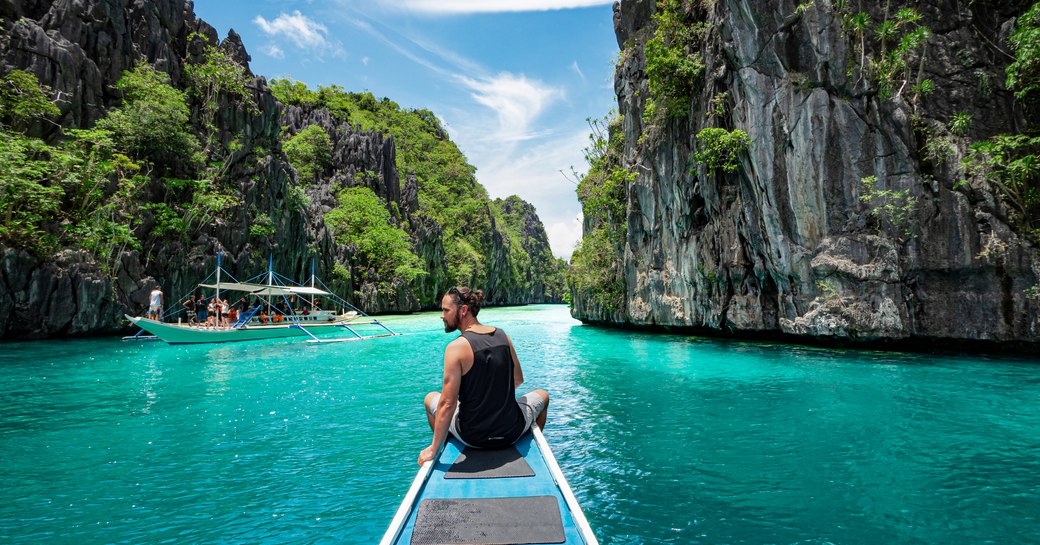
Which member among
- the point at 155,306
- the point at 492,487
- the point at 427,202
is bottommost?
the point at 492,487

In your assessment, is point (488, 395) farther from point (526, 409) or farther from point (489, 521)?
point (489, 521)

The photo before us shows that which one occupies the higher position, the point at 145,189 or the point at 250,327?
the point at 145,189

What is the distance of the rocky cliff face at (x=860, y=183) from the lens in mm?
14672

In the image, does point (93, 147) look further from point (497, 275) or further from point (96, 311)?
point (497, 275)

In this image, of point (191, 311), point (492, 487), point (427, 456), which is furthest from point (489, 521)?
point (191, 311)

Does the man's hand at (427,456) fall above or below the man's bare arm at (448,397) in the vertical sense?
below

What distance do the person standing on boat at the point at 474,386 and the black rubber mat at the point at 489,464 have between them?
0.29 ft

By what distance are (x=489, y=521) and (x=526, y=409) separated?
184 cm

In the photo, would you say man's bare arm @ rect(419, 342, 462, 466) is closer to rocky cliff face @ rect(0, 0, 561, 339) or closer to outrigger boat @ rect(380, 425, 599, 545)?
outrigger boat @ rect(380, 425, 599, 545)

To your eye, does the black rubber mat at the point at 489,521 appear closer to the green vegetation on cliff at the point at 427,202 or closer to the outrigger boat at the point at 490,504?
the outrigger boat at the point at 490,504

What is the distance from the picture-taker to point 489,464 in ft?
12.8

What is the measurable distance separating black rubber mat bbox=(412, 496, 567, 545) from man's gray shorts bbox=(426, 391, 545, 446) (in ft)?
3.65

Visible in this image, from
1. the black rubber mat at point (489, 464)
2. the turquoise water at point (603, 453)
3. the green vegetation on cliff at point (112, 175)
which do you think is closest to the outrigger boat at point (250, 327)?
the green vegetation on cliff at point (112, 175)

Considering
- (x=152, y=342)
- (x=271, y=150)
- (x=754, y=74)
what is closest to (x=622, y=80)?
(x=754, y=74)
